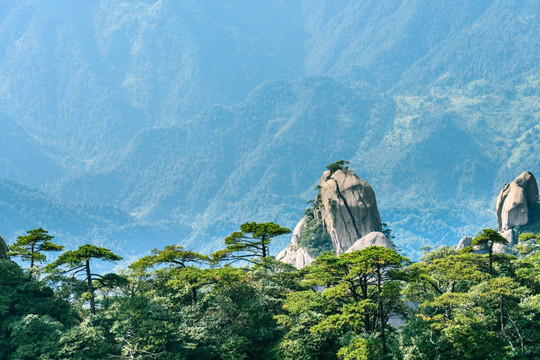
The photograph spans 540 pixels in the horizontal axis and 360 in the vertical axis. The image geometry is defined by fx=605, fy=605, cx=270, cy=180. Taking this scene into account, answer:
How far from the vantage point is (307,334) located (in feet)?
96.8

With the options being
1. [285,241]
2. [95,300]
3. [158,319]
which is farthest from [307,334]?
[285,241]

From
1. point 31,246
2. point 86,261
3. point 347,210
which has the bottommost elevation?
point 86,261

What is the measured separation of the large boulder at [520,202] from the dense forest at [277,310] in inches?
1491

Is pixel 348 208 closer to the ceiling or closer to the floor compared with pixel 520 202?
closer to the ceiling

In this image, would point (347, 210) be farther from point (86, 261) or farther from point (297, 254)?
point (86, 261)

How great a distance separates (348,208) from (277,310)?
3682 centimetres

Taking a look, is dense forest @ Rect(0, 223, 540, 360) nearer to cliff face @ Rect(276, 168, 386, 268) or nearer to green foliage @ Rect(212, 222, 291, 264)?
green foliage @ Rect(212, 222, 291, 264)

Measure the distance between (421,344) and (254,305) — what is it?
937 cm

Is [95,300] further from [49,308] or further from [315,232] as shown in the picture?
[315,232]

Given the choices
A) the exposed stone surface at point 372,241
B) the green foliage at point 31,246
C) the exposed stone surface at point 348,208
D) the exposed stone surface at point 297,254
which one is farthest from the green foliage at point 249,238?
the exposed stone surface at point 297,254

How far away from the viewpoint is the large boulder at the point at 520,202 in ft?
232

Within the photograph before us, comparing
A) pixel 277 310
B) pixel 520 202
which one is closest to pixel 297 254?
pixel 520 202

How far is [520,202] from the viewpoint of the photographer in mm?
70562

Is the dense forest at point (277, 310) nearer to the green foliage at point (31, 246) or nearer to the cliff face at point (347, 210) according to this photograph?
the green foliage at point (31, 246)
